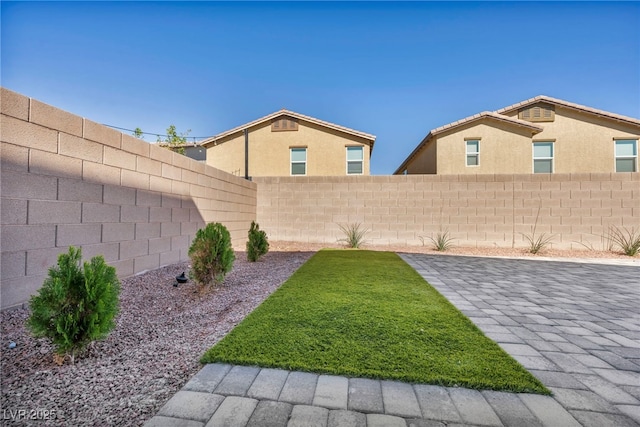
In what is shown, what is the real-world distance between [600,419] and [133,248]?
5.15m

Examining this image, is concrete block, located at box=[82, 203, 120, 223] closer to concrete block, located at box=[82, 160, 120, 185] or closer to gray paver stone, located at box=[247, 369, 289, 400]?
concrete block, located at box=[82, 160, 120, 185]

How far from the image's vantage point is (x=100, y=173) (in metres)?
3.49

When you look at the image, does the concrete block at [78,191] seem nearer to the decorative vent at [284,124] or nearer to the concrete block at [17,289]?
the concrete block at [17,289]

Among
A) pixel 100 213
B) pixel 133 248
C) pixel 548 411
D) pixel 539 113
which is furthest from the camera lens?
pixel 539 113

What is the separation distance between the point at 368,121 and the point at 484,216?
9.76 meters

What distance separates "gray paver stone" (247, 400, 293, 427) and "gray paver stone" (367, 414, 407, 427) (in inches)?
17.0

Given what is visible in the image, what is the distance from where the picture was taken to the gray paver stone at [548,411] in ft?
4.49

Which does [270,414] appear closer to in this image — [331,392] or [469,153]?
[331,392]

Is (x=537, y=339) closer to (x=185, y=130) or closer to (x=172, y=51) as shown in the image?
(x=172, y=51)

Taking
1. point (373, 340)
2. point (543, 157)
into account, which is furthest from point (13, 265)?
point (543, 157)

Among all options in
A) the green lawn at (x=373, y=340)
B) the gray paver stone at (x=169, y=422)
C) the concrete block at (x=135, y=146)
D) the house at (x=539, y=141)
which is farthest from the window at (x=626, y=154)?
the concrete block at (x=135, y=146)

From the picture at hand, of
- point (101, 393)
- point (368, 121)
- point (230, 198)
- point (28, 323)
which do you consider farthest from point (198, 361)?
point (368, 121)

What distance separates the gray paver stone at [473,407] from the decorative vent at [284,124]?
1284cm

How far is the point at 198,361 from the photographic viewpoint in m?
1.93
